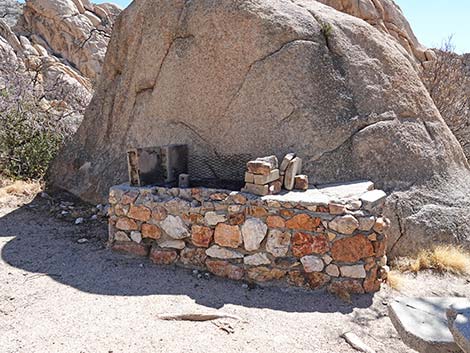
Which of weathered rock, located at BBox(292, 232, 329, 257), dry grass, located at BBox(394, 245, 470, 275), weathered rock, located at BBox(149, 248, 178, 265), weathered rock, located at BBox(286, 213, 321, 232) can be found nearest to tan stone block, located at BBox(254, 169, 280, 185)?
weathered rock, located at BBox(286, 213, 321, 232)

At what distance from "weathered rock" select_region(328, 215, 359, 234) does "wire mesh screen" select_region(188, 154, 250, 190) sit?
1427 millimetres

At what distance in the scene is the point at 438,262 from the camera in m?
4.29

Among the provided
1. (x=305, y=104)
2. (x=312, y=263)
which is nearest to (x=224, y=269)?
(x=312, y=263)

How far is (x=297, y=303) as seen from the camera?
11.7ft

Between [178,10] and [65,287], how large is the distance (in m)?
4.17

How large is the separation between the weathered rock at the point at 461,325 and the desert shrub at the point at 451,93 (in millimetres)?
6223

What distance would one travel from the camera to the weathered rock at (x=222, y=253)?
3.91 meters

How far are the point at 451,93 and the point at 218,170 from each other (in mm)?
6495

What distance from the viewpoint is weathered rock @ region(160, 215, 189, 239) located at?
13.4ft

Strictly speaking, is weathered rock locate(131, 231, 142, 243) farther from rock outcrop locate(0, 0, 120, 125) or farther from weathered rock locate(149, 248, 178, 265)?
rock outcrop locate(0, 0, 120, 125)

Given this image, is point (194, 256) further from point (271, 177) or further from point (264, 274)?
point (271, 177)

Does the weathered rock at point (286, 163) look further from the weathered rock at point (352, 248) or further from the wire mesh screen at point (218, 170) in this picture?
the weathered rock at point (352, 248)

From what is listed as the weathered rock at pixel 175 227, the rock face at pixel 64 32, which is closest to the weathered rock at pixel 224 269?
the weathered rock at pixel 175 227

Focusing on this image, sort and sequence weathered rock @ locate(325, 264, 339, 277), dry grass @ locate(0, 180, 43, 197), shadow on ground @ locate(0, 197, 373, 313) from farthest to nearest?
1. dry grass @ locate(0, 180, 43, 197)
2. weathered rock @ locate(325, 264, 339, 277)
3. shadow on ground @ locate(0, 197, 373, 313)
